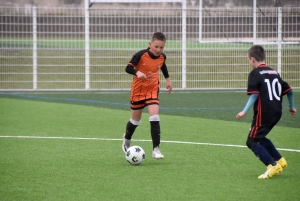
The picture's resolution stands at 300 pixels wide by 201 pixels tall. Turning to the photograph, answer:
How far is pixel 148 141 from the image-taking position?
1058 centimetres

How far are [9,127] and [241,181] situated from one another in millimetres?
6014

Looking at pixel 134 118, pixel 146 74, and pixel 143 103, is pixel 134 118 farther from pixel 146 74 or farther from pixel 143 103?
pixel 146 74

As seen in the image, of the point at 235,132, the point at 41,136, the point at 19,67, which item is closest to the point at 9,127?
the point at 41,136

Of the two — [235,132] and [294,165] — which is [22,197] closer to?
[294,165]

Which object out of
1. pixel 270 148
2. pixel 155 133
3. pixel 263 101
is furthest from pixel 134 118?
pixel 263 101

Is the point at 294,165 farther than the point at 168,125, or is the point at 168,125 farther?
the point at 168,125

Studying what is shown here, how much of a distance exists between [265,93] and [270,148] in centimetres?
68

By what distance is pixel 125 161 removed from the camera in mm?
8750

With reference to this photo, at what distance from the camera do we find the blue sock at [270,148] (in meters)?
7.69

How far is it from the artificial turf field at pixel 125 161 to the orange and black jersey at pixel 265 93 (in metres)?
0.65

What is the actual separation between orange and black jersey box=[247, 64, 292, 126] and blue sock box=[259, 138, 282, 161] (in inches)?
12.8

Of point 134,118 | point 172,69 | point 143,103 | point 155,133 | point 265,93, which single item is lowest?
point 155,133

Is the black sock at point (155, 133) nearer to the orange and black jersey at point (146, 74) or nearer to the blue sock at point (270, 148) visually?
the orange and black jersey at point (146, 74)


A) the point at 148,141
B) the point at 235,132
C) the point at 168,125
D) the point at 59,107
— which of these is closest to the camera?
the point at 148,141
